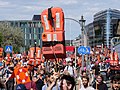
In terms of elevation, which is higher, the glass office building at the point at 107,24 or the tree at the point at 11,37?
the glass office building at the point at 107,24

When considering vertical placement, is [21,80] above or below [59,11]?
below

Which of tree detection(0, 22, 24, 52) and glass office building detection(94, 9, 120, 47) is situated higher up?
glass office building detection(94, 9, 120, 47)

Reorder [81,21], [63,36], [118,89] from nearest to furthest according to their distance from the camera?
[118,89] → [63,36] → [81,21]

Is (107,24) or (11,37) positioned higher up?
(107,24)

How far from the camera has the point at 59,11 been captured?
1408 cm

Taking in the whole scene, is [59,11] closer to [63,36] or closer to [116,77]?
[63,36]

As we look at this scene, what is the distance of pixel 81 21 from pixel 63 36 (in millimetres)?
12088

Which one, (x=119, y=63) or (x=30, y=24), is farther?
(x=30, y=24)

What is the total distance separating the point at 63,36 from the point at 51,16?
3.52ft

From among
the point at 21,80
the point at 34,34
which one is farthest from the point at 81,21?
the point at 34,34

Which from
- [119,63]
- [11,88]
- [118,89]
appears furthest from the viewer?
[119,63]

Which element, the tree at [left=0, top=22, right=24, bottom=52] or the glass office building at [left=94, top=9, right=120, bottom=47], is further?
the glass office building at [left=94, top=9, right=120, bottom=47]

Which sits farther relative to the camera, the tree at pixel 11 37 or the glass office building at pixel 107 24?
the glass office building at pixel 107 24

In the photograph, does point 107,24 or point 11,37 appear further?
point 107,24
